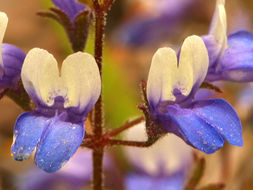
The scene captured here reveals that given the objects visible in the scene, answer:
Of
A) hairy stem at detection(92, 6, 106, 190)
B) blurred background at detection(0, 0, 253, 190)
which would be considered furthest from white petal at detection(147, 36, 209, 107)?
blurred background at detection(0, 0, 253, 190)

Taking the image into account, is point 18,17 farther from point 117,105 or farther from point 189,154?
point 189,154

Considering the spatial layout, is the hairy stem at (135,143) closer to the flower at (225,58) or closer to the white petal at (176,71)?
the white petal at (176,71)

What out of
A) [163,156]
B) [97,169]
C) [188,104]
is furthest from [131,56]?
[188,104]

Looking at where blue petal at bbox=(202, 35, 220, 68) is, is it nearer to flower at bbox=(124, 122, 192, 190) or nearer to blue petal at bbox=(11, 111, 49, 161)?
blue petal at bbox=(11, 111, 49, 161)

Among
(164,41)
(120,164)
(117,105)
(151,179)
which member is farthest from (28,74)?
(164,41)

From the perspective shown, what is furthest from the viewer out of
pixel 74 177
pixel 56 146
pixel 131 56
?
pixel 131 56

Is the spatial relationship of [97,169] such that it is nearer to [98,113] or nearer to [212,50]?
[98,113]
